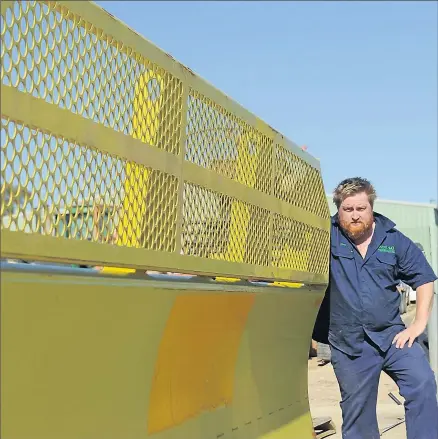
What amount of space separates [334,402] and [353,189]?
13.8 feet

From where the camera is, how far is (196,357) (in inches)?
139

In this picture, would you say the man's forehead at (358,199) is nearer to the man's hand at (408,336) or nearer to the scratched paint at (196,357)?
the man's hand at (408,336)

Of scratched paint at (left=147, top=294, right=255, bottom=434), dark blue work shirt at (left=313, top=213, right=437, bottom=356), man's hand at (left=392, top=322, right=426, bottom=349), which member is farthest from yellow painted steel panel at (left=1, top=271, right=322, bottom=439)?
man's hand at (left=392, top=322, right=426, bottom=349)

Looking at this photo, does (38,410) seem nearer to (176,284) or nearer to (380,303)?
(176,284)

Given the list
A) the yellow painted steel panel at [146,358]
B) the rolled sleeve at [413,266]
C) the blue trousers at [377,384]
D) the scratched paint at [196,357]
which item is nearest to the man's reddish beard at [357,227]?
the rolled sleeve at [413,266]

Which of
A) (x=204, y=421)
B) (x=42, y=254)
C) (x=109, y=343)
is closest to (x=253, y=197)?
(x=204, y=421)

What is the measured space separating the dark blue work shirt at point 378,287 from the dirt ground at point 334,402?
143cm

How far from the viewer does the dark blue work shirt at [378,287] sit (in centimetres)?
459

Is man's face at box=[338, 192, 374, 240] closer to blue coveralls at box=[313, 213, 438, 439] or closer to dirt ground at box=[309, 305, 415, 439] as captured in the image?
blue coveralls at box=[313, 213, 438, 439]

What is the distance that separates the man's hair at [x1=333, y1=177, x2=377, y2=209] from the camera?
4.70 metres

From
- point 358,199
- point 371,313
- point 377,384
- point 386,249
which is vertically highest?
point 358,199

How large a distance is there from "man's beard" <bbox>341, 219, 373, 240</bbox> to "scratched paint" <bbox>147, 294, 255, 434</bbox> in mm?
1039

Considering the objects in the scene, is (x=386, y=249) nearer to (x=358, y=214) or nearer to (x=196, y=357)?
(x=358, y=214)

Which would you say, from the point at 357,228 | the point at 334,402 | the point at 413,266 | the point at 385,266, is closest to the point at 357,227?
the point at 357,228
